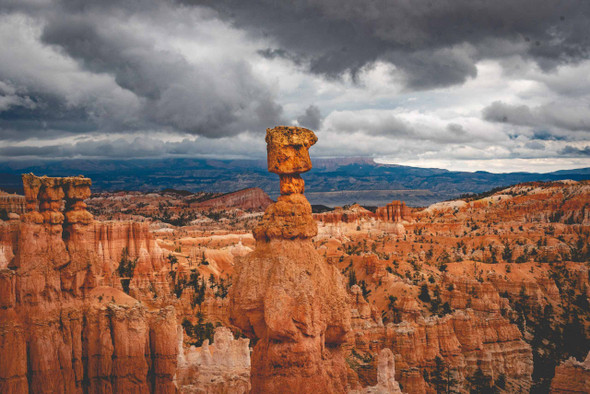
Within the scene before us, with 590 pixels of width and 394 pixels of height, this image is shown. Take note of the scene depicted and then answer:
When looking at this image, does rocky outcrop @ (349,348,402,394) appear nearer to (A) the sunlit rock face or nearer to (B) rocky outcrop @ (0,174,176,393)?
(A) the sunlit rock face

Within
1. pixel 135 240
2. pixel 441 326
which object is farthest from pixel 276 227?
pixel 135 240

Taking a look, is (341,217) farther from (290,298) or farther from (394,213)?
(290,298)

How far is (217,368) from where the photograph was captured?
59.1 feet

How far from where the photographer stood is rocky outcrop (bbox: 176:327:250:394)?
604 inches

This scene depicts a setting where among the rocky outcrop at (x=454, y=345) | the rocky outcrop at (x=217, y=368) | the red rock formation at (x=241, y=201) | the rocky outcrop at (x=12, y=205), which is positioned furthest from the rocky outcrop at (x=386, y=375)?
the red rock formation at (x=241, y=201)

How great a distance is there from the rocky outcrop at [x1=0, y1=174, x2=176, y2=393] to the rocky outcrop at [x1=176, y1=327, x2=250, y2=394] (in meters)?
0.84

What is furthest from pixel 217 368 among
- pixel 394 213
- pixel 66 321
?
pixel 394 213

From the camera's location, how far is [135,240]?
178ft

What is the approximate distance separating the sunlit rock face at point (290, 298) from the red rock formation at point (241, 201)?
152 metres

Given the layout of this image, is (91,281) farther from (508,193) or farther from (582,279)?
(508,193)

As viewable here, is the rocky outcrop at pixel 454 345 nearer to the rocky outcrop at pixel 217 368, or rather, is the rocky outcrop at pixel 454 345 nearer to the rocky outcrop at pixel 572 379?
the rocky outcrop at pixel 217 368

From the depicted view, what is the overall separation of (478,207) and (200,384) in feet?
327

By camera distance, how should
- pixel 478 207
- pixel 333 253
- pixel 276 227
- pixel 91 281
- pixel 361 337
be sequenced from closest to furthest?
pixel 276 227, pixel 91 281, pixel 361 337, pixel 333 253, pixel 478 207

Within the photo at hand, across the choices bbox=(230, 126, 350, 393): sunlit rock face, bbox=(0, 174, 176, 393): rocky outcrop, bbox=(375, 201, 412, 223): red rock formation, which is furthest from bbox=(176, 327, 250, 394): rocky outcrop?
bbox=(375, 201, 412, 223): red rock formation
